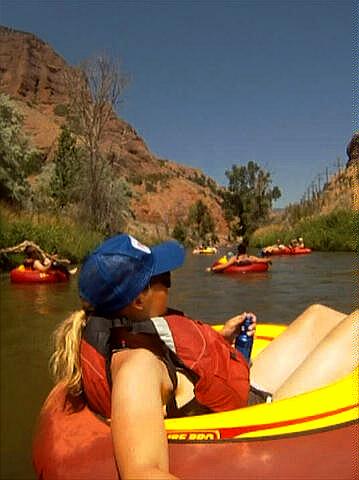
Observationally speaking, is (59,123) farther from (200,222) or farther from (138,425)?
(138,425)

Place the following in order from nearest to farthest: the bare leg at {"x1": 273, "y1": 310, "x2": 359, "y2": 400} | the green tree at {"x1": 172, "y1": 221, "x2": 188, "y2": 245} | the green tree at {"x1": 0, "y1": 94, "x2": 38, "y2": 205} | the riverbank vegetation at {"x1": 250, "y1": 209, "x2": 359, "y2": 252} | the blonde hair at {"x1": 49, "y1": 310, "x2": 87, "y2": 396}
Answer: the blonde hair at {"x1": 49, "y1": 310, "x2": 87, "y2": 396} → the bare leg at {"x1": 273, "y1": 310, "x2": 359, "y2": 400} → the green tree at {"x1": 0, "y1": 94, "x2": 38, "y2": 205} → the riverbank vegetation at {"x1": 250, "y1": 209, "x2": 359, "y2": 252} → the green tree at {"x1": 172, "y1": 221, "x2": 188, "y2": 245}

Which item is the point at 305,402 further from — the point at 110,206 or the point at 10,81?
the point at 10,81

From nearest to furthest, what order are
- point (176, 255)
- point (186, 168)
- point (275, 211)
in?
point (176, 255), point (275, 211), point (186, 168)

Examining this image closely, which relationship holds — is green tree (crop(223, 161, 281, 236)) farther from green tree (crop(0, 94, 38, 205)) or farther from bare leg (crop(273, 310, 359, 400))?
bare leg (crop(273, 310, 359, 400))

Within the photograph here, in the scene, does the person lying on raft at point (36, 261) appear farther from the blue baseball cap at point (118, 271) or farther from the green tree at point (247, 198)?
the green tree at point (247, 198)

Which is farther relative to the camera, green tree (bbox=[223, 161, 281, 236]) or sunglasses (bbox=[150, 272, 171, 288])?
green tree (bbox=[223, 161, 281, 236])

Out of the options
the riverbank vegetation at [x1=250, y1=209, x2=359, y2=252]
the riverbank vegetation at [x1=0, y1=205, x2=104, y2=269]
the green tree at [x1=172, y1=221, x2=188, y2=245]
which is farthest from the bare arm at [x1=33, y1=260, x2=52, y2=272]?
the green tree at [x1=172, y1=221, x2=188, y2=245]

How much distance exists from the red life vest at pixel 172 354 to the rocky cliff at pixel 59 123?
49870 mm

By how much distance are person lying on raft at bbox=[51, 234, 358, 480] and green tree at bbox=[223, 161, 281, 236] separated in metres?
38.6

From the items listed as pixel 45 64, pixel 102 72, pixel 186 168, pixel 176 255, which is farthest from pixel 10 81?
pixel 176 255

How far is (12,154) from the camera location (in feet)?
49.2

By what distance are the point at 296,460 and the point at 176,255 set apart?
2.00 feet

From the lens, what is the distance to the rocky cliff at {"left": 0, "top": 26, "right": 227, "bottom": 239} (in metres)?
53.8

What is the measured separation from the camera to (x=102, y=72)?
651 inches
